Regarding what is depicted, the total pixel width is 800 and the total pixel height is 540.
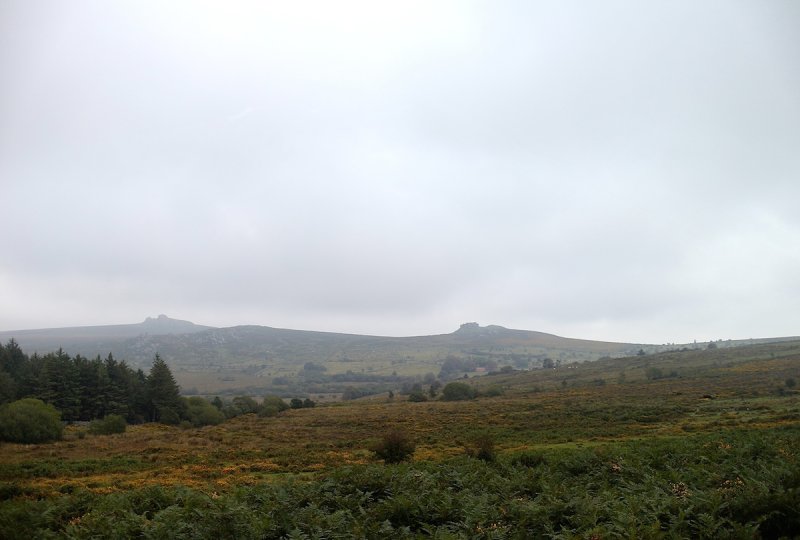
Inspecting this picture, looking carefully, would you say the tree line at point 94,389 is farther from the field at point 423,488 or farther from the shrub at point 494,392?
the shrub at point 494,392

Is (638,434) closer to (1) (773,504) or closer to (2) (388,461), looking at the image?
(2) (388,461)

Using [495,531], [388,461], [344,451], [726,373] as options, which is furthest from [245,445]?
[726,373]

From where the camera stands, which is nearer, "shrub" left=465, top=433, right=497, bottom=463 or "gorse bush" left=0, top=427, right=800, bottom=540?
"gorse bush" left=0, top=427, right=800, bottom=540

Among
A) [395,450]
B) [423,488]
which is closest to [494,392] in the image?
[395,450]

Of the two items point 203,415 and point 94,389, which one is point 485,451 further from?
point 94,389

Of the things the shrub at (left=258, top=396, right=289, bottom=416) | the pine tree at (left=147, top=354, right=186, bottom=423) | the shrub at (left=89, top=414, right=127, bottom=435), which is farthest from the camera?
the shrub at (left=258, top=396, right=289, bottom=416)

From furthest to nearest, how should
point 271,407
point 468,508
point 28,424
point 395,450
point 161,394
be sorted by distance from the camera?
point 271,407 < point 161,394 < point 28,424 < point 395,450 < point 468,508

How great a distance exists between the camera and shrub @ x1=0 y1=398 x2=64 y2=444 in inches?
1378

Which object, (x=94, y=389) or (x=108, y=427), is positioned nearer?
(x=108, y=427)

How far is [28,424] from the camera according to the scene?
3597 cm

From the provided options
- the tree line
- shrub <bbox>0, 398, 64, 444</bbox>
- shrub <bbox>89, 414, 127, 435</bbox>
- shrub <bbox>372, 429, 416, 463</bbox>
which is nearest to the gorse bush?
shrub <bbox>372, 429, 416, 463</bbox>

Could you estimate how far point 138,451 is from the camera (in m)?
30.8

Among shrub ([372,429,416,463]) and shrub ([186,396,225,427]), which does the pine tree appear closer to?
shrub ([186,396,225,427])

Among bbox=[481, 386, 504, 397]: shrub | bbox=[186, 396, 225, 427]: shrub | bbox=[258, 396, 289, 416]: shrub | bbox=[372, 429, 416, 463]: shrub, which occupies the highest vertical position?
bbox=[372, 429, 416, 463]: shrub
